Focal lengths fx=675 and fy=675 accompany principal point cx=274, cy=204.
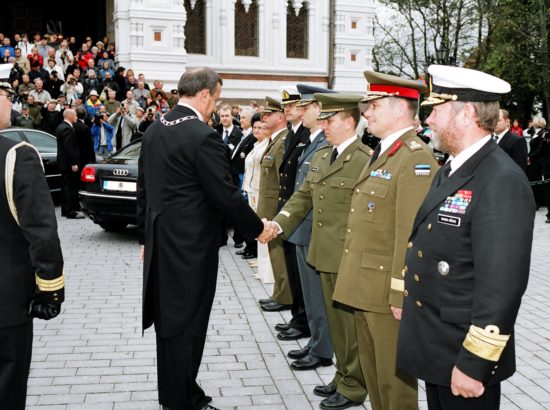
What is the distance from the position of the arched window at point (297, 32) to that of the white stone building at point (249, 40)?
4 centimetres

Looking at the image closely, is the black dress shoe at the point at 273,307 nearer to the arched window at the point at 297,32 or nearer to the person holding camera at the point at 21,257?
the person holding camera at the point at 21,257

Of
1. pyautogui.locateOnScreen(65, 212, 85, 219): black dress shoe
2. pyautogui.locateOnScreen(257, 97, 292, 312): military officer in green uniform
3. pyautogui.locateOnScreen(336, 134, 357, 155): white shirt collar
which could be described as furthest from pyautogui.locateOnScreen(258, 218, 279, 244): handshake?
pyautogui.locateOnScreen(65, 212, 85, 219): black dress shoe

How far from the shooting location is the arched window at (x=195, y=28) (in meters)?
26.3

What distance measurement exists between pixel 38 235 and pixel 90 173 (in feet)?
24.6

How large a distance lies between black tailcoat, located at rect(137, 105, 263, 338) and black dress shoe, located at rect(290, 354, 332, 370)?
1.25m

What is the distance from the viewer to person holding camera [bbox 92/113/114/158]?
56.3 ft

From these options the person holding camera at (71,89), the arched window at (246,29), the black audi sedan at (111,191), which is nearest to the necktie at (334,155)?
the black audi sedan at (111,191)

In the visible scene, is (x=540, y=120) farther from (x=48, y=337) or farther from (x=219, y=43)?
(x=219, y=43)

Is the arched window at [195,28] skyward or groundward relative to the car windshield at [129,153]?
skyward

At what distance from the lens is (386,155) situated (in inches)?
146

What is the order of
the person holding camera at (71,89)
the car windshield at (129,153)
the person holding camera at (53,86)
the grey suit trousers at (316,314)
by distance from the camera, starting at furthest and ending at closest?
the person holding camera at (53,86) < the person holding camera at (71,89) < the car windshield at (129,153) < the grey suit trousers at (316,314)

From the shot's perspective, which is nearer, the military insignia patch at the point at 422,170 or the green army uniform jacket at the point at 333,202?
the military insignia patch at the point at 422,170

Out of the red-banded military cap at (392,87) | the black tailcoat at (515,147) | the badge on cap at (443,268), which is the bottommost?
the badge on cap at (443,268)

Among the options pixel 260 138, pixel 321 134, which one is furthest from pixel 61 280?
pixel 260 138
